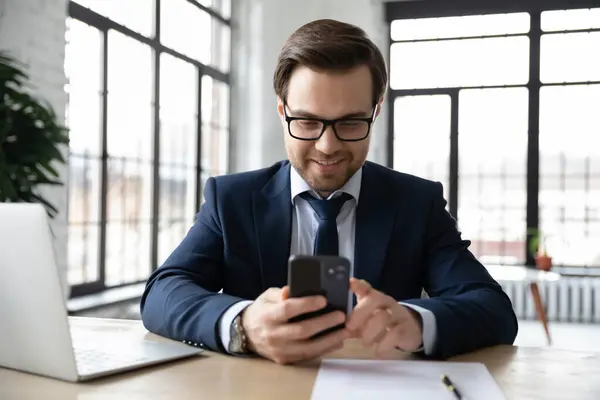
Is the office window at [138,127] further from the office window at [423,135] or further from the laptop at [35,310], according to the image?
the laptop at [35,310]

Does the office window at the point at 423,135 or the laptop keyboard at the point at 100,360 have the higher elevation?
the office window at the point at 423,135

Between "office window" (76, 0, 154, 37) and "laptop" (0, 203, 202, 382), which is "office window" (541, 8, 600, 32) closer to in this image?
"office window" (76, 0, 154, 37)

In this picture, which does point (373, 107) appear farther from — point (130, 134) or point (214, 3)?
point (214, 3)

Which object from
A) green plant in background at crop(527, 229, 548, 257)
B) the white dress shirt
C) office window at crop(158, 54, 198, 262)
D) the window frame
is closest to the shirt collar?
the white dress shirt

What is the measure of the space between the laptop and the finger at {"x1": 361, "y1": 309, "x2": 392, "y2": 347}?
0.34 meters

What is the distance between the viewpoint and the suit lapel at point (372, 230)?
1.49m

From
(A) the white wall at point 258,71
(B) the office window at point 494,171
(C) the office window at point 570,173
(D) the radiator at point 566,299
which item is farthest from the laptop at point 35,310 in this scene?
(C) the office window at point 570,173

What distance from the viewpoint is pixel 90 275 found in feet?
12.8

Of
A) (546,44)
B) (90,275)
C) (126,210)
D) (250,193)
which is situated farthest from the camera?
(546,44)

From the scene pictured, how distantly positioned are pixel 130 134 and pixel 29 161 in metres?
2.28

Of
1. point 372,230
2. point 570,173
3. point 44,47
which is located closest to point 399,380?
point 372,230

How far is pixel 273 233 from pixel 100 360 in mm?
578

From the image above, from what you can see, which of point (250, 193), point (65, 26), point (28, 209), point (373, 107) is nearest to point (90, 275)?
point (65, 26)

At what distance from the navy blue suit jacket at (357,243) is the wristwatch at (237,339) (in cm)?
28
